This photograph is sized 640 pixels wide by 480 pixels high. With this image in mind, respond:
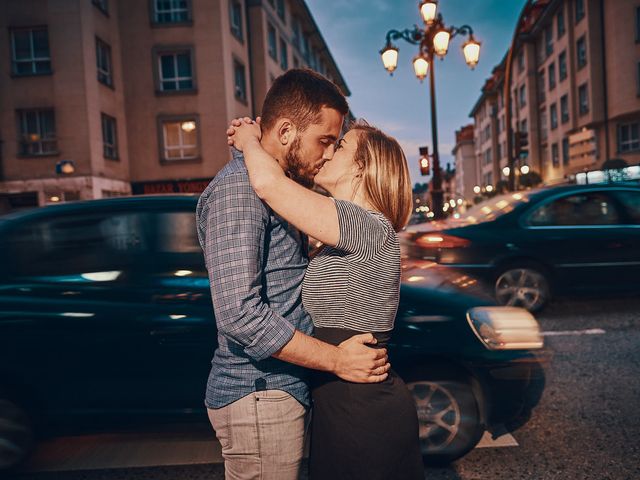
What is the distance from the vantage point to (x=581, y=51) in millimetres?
35438

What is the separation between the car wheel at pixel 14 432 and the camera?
3189mm

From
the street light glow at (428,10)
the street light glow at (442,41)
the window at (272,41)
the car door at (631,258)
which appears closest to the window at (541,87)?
the window at (272,41)

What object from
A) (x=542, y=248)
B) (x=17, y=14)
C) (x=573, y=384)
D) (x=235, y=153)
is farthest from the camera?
(x=17, y=14)

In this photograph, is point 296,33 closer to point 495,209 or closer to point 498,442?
point 495,209

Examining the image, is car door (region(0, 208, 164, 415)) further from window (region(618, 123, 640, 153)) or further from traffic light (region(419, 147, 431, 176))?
window (region(618, 123, 640, 153))

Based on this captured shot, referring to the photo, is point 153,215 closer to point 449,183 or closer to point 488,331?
point 488,331

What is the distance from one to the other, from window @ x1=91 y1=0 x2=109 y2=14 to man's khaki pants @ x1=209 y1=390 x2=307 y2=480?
2321cm

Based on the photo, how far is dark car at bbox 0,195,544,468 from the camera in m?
3.12

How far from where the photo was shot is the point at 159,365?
10.3 ft

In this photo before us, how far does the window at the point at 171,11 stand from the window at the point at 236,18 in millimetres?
2102

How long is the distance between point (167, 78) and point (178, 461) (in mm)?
23011

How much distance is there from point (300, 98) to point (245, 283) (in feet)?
1.98

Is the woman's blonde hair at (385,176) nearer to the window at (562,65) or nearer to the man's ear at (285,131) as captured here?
the man's ear at (285,131)

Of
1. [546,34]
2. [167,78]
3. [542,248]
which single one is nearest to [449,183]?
[546,34]
